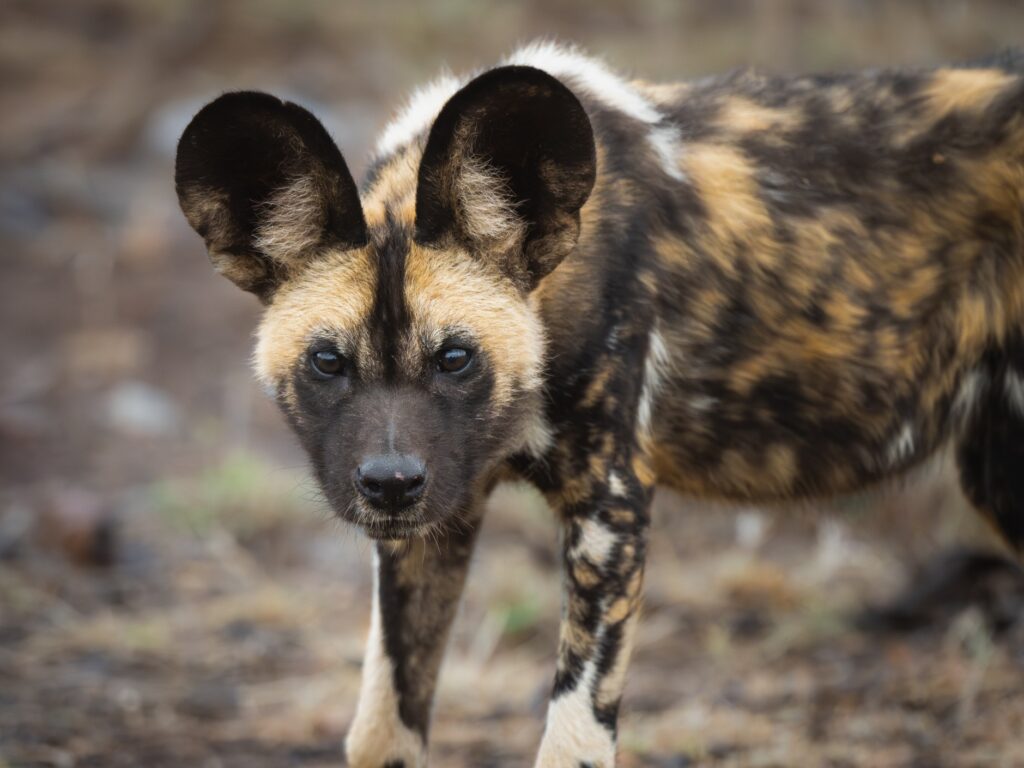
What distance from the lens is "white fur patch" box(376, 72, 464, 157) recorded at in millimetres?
2768

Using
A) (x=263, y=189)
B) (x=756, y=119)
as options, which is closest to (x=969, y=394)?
(x=756, y=119)

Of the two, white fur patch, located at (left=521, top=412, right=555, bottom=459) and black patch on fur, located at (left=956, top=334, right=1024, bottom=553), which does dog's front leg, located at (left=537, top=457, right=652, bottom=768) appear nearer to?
white fur patch, located at (left=521, top=412, right=555, bottom=459)

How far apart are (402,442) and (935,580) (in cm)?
272

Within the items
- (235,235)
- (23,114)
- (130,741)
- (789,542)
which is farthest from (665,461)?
(23,114)

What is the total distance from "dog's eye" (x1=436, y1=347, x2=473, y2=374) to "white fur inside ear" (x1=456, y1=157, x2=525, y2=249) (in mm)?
214

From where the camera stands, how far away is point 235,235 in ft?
8.21

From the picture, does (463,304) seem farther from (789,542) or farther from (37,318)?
(37,318)

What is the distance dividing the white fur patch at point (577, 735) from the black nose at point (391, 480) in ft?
1.74

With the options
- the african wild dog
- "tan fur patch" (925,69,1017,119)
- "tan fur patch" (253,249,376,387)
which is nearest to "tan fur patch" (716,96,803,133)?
the african wild dog

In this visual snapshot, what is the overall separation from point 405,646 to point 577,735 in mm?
509

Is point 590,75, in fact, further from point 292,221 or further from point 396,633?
point 396,633

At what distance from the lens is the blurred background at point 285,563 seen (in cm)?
368

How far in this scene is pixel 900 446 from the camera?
2.96m

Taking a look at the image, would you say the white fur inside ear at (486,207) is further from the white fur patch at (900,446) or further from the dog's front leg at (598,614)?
the white fur patch at (900,446)
